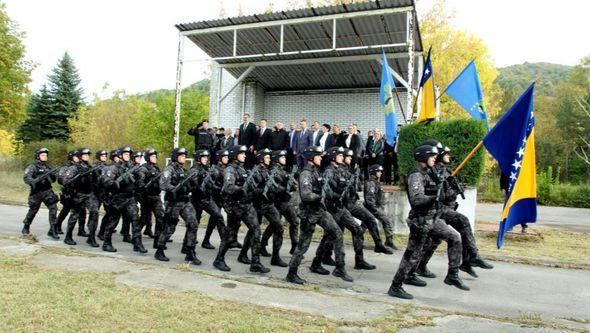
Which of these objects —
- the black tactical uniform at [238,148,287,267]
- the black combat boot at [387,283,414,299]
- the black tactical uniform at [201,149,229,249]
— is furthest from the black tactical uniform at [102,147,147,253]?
the black combat boot at [387,283,414,299]

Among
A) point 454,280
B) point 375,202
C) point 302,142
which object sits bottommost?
point 454,280

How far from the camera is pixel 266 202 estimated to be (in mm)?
7707

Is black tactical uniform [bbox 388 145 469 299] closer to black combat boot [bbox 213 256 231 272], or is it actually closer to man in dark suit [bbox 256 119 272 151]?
black combat boot [bbox 213 256 231 272]

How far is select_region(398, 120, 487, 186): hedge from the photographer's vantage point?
34.5ft

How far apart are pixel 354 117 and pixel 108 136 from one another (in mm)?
21795

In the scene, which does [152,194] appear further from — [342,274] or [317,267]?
[342,274]

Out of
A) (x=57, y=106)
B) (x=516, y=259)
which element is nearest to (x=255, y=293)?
(x=516, y=259)

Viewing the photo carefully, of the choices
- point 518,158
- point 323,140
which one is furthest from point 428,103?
point 518,158

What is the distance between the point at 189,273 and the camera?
22.9ft

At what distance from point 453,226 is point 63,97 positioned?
4302cm

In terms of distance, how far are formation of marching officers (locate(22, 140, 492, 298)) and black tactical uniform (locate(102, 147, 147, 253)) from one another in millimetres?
20

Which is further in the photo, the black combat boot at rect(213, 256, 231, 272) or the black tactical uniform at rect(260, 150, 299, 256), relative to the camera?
the black tactical uniform at rect(260, 150, 299, 256)

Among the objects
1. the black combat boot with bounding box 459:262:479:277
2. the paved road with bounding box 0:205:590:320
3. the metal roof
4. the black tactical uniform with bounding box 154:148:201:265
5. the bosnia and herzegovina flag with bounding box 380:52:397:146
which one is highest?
the metal roof

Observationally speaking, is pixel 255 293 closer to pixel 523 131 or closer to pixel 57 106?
pixel 523 131
